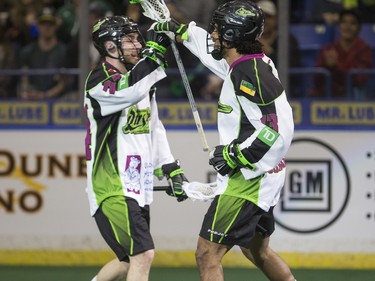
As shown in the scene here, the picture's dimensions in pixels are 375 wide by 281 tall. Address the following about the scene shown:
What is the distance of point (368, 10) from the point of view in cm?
940

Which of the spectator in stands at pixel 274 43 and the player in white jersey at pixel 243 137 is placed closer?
the player in white jersey at pixel 243 137

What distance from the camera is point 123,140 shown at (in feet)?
20.4

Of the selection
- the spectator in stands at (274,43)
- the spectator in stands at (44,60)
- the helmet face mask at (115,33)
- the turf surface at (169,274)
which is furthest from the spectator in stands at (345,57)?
the helmet face mask at (115,33)

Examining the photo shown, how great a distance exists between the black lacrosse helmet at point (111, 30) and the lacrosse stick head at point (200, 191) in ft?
2.83

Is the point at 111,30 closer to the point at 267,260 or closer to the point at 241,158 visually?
the point at 241,158

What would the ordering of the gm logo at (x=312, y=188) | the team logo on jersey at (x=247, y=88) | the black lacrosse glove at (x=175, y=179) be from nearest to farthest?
the team logo on jersey at (x=247, y=88), the black lacrosse glove at (x=175, y=179), the gm logo at (x=312, y=188)

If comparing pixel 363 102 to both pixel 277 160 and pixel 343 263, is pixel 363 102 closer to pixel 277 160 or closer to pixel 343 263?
pixel 343 263

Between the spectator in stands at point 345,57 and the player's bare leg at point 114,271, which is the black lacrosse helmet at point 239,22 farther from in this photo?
the spectator in stands at point 345,57

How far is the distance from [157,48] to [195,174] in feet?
7.98

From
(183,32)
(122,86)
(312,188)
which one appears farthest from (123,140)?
(312,188)

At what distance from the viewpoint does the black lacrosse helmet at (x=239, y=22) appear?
5.94 m

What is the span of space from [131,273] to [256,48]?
4.38ft

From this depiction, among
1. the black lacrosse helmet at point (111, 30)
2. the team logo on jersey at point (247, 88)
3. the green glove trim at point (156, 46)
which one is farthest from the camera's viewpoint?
the black lacrosse helmet at point (111, 30)

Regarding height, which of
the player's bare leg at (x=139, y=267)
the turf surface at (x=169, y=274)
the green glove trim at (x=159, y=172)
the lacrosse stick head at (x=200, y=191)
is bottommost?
the turf surface at (x=169, y=274)
